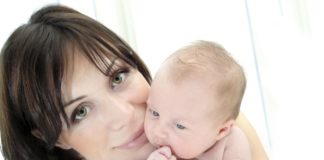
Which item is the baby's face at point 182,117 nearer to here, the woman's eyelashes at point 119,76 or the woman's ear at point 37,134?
the woman's eyelashes at point 119,76

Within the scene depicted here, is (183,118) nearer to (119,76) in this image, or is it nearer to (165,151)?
(165,151)

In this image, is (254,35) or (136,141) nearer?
(136,141)

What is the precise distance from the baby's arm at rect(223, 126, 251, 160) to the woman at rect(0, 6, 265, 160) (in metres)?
0.19

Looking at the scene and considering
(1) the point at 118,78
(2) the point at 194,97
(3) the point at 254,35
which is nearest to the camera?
(2) the point at 194,97

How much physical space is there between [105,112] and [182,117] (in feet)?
0.59

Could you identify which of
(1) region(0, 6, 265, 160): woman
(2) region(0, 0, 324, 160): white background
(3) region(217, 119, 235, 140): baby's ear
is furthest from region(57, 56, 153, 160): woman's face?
(2) region(0, 0, 324, 160): white background

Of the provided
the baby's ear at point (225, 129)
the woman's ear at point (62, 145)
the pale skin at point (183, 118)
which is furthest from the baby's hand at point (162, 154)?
the woman's ear at point (62, 145)

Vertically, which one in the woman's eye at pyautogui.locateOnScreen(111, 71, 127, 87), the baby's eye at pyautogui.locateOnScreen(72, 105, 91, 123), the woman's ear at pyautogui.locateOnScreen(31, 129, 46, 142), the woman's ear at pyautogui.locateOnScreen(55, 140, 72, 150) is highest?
the woman's eye at pyautogui.locateOnScreen(111, 71, 127, 87)

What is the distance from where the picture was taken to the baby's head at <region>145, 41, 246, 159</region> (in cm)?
93

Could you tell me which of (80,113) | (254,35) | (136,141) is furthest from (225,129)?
(254,35)

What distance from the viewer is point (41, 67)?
3.09 feet

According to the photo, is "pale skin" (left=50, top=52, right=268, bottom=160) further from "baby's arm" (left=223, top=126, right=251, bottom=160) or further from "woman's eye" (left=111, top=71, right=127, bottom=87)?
"baby's arm" (left=223, top=126, right=251, bottom=160)

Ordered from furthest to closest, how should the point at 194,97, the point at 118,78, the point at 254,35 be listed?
the point at 254,35
the point at 118,78
the point at 194,97

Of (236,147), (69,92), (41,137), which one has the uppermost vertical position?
(69,92)
